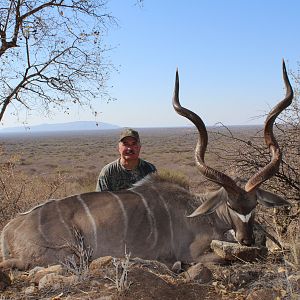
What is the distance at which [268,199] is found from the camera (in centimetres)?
398

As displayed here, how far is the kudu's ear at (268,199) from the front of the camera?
13.0 feet

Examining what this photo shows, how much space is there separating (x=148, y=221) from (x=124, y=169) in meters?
1.22

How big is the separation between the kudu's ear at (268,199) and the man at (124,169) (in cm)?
160

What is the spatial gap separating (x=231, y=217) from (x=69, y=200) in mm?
1456

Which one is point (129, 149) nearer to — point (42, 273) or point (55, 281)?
point (42, 273)

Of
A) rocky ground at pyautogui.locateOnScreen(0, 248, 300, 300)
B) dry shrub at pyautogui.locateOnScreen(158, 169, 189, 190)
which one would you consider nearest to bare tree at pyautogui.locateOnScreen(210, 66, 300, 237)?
dry shrub at pyautogui.locateOnScreen(158, 169, 189, 190)

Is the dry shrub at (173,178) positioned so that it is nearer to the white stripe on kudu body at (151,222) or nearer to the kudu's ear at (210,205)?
the white stripe on kudu body at (151,222)

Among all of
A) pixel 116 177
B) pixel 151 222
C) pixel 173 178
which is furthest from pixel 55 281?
pixel 116 177

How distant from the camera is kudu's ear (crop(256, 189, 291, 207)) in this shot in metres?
3.96

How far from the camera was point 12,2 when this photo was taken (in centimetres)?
626

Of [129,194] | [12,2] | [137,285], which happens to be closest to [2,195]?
[12,2]

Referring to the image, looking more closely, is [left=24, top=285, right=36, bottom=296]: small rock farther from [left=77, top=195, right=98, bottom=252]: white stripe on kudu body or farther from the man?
the man

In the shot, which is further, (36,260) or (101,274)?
(36,260)

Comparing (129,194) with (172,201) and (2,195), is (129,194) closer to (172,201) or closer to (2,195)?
(172,201)
